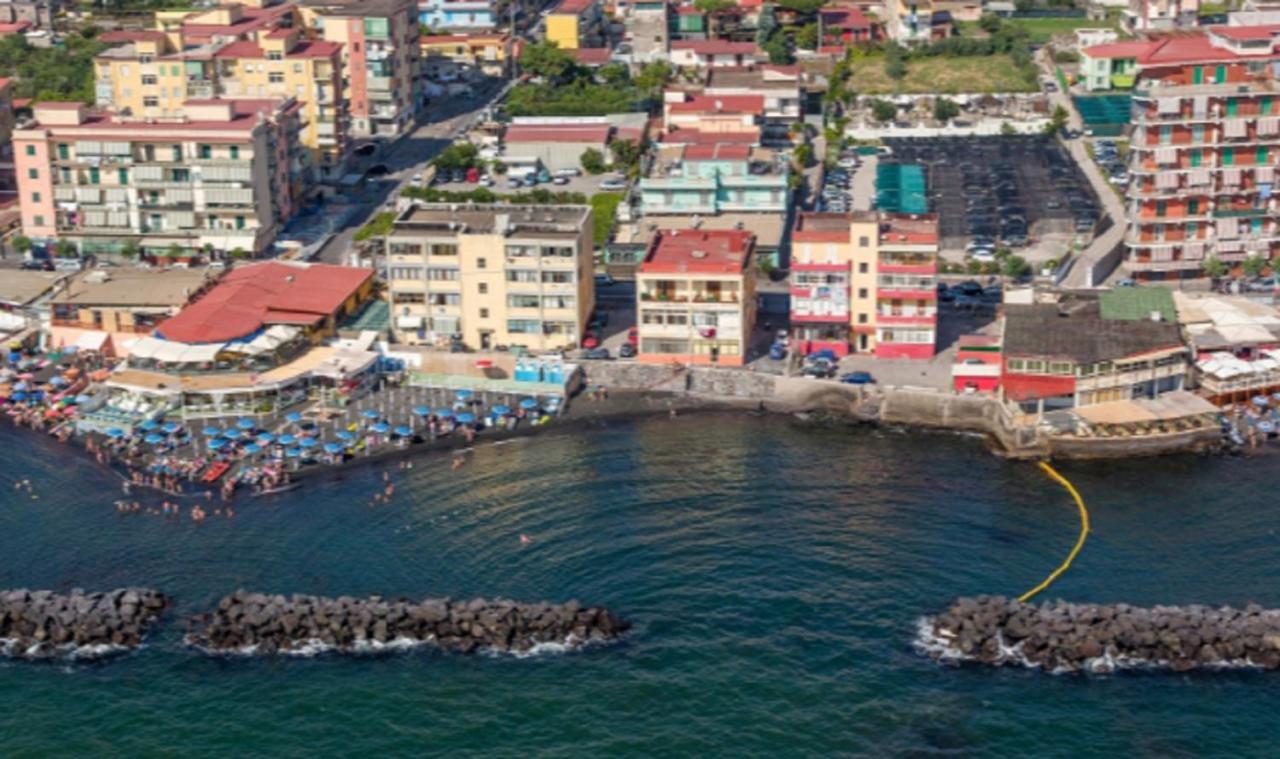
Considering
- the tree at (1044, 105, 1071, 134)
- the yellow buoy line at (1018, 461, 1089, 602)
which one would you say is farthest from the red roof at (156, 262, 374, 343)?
the tree at (1044, 105, 1071, 134)

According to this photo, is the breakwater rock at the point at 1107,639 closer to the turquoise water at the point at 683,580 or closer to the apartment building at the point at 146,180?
the turquoise water at the point at 683,580

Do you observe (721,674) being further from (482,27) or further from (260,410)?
(482,27)

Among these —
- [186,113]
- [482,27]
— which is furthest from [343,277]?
[482,27]

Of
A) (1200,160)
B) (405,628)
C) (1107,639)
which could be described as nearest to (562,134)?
(1200,160)

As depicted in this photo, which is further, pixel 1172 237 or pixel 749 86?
pixel 749 86

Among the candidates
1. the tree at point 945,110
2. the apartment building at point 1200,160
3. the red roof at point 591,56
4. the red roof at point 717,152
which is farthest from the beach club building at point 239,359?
the tree at point 945,110

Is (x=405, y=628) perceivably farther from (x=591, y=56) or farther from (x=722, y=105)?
(x=591, y=56)
